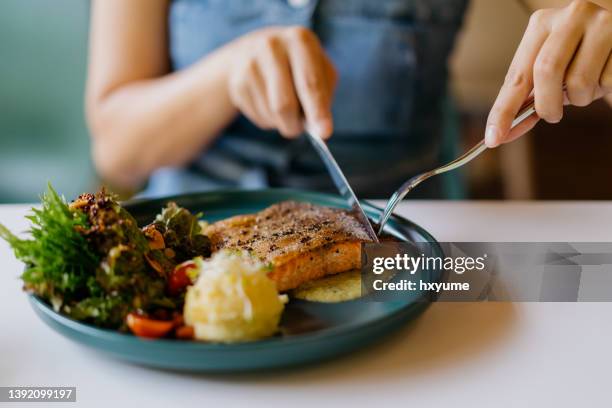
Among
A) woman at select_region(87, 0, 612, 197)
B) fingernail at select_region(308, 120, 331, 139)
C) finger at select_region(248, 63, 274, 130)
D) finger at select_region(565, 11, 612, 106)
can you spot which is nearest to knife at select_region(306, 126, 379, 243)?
fingernail at select_region(308, 120, 331, 139)

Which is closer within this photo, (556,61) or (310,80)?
(556,61)

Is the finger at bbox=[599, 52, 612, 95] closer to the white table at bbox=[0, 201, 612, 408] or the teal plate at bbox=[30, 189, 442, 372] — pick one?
the white table at bbox=[0, 201, 612, 408]

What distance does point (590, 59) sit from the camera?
1026 mm

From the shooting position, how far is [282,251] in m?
0.96

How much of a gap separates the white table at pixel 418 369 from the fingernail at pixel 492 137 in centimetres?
24

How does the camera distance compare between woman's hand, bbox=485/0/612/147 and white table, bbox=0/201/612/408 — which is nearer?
white table, bbox=0/201/612/408

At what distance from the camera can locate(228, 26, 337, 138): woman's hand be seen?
51.7 inches

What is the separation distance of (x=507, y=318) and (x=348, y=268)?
0.22 m

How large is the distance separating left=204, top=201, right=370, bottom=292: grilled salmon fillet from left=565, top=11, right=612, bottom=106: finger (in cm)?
39

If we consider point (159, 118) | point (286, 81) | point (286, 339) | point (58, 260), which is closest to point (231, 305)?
point (286, 339)

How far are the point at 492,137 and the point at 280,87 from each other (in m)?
0.47

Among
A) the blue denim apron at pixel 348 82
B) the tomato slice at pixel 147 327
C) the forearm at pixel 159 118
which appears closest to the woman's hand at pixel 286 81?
the forearm at pixel 159 118

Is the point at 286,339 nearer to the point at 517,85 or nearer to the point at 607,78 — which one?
the point at 517,85

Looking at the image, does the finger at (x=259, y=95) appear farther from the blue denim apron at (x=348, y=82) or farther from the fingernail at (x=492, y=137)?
the fingernail at (x=492, y=137)
